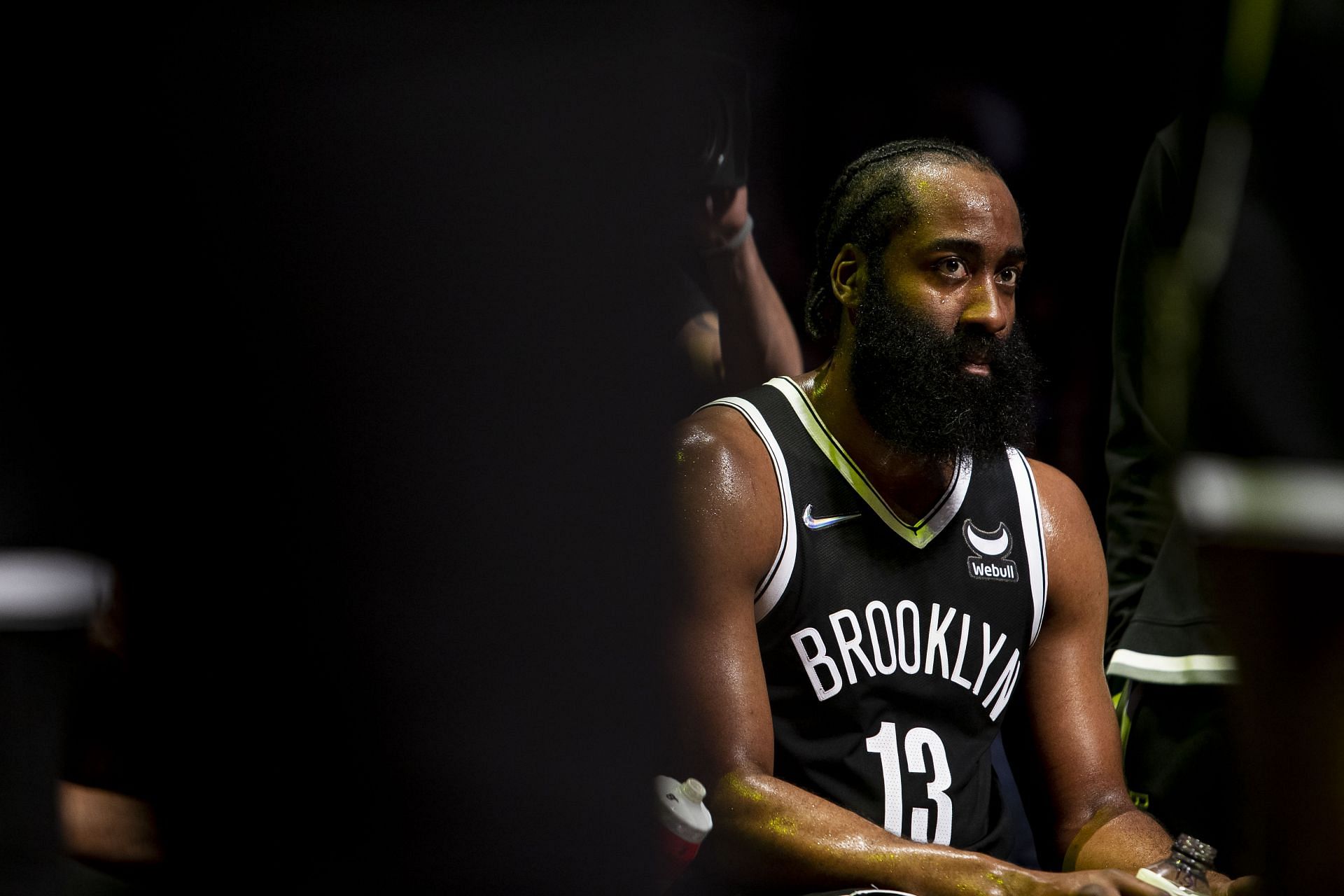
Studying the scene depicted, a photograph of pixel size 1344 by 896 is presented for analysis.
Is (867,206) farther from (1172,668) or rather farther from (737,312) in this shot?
(1172,668)

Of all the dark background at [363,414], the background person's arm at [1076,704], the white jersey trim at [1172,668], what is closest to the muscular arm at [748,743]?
the background person's arm at [1076,704]

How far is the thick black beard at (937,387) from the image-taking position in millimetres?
1867

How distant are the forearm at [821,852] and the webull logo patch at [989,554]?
17.3 inches

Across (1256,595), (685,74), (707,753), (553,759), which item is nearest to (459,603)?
(553,759)

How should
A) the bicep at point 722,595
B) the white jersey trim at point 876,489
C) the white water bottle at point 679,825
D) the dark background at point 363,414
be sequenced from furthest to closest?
the white jersey trim at point 876,489
the bicep at point 722,595
the white water bottle at point 679,825
the dark background at point 363,414

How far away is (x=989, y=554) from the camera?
188 centimetres

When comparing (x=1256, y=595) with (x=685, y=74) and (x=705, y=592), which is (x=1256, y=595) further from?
(x=685, y=74)

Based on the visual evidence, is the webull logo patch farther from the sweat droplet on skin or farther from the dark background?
the dark background

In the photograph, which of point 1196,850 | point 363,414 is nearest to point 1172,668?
point 1196,850

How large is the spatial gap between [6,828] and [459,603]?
0.28 meters

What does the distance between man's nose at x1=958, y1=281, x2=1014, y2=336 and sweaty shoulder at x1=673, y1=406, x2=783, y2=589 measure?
13.9 inches

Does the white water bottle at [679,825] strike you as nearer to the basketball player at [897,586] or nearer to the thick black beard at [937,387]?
the basketball player at [897,586]

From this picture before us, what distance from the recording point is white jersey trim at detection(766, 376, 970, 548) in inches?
72.9

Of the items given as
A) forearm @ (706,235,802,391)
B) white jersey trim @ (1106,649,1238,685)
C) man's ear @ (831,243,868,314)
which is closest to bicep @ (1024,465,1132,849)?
white jersey trim @ (1106,649,1238,685)
